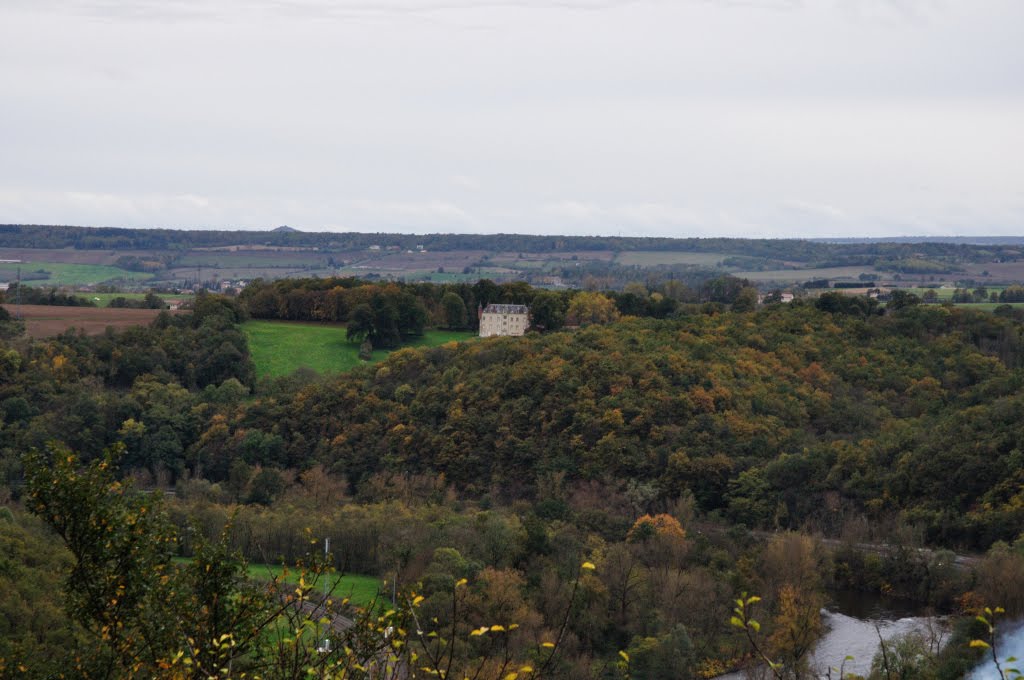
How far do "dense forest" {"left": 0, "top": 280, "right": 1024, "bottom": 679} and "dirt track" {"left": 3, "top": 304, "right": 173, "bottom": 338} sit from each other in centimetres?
281

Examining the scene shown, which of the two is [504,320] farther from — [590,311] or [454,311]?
[590,311]

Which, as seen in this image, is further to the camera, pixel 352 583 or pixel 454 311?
pixel 454 311

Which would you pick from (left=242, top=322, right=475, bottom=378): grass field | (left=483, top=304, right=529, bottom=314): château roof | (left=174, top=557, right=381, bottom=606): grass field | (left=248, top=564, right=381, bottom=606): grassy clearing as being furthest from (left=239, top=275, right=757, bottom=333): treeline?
(left=248, top=564, right=381, bottom=606): grassy clearing

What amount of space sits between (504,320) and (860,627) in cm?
5513

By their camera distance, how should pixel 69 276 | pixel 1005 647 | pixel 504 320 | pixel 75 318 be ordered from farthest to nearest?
pixel 69 276 → pixel 504 320 → pixel 75 318 → pixel 1005 647

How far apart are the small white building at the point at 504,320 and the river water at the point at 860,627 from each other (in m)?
49.8

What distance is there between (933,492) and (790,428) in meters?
13.8


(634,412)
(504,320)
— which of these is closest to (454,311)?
(504,320)

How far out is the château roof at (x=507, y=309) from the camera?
3826 inches

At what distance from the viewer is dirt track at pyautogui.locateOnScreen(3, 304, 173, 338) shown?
89.1 meters

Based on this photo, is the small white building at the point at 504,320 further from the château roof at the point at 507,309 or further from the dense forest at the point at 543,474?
the dense forest at the point at 543,474

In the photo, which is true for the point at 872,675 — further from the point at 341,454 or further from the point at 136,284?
the point at 136,284

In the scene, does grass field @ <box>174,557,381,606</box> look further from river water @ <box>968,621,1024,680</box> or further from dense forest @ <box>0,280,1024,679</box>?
river water @ <box>968,621,1024,680</box>

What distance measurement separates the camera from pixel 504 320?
317 feet
